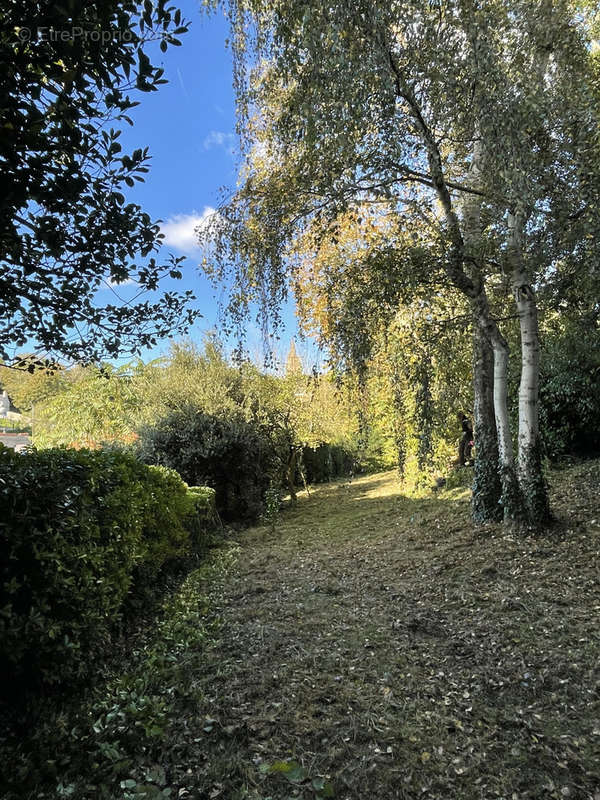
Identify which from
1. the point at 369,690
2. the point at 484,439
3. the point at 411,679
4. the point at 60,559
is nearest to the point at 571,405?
the point at 484,439

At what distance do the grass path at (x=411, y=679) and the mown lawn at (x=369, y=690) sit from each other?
1cm

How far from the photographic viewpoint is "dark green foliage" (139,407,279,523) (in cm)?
959

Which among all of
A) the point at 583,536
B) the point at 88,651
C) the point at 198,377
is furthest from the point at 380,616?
the point at 198,377

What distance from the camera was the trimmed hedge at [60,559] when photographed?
2361 mm

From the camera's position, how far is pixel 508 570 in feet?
15.4

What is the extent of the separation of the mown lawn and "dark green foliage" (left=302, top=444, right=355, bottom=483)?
12261 mm

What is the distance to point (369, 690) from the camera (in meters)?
2.80

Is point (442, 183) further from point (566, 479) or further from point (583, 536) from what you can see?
point (566, 479)

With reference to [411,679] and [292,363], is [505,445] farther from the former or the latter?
[292,363]

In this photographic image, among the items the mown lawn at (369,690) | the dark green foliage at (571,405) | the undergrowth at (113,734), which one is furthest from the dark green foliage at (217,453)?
the undergrowth at (113,734)

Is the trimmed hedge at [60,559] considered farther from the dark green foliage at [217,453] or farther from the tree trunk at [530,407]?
the dark green foliage at [217,453]

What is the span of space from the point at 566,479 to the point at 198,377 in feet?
25.1

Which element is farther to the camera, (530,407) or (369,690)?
(530,407)

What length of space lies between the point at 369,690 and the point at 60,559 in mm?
2031
